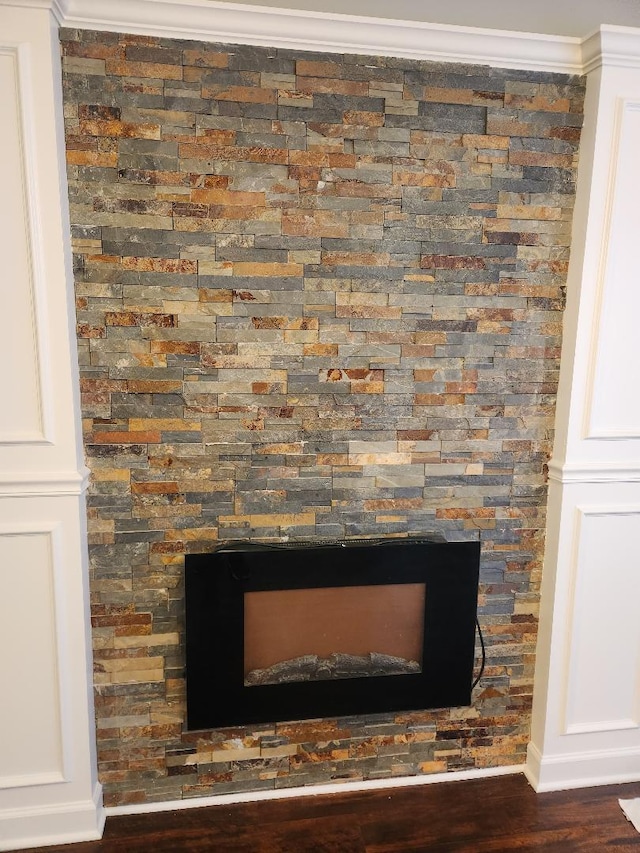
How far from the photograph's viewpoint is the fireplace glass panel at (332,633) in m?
1.88

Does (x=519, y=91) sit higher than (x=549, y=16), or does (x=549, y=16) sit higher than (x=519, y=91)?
(x=549, y=16)

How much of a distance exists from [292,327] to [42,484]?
85cm

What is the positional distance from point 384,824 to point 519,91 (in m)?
2.34

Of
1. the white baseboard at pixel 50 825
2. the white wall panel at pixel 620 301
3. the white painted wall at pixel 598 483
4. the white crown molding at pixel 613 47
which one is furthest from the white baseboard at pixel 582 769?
the white crown molding at pixel 613 47

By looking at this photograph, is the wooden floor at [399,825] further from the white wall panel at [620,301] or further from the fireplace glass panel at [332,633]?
the white wall panel at [620,301]

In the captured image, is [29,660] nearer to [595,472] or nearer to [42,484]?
[42,484]

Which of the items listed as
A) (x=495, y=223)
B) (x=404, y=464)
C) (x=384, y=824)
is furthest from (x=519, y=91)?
(x=384, y=824)

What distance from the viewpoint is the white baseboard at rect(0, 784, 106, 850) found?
177 centimetres

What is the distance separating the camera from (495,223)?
1.85m

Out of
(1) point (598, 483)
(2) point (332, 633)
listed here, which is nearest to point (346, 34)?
(1) point (598, 483)

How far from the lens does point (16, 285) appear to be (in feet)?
5.24

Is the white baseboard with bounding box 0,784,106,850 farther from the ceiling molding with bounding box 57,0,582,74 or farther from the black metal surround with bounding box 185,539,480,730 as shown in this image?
the ceiling molding with bounding box 57,0,582,74

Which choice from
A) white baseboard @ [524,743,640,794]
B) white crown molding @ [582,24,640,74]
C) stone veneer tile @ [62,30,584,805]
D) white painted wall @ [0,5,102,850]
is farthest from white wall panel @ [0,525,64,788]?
white crown molding @ [582,24,640,74]

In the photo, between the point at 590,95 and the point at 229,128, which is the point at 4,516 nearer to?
the point at 229,128
